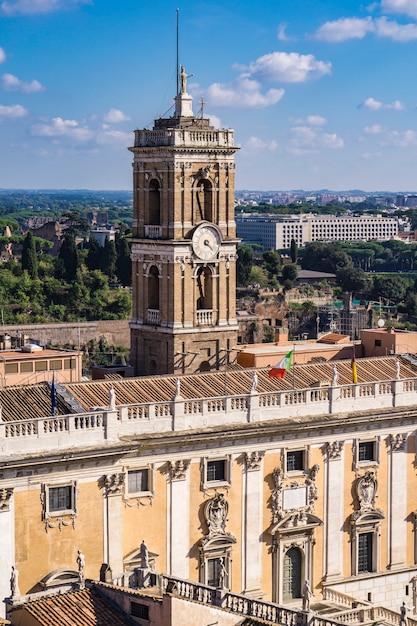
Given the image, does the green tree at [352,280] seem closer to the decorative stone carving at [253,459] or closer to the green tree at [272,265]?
the green tree at [272,265]

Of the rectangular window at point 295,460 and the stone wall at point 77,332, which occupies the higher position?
the rectangular window at point 295,460

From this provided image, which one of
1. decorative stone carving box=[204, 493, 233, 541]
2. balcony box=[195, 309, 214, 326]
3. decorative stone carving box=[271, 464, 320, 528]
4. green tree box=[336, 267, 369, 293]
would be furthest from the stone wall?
decorative stone carving box=[204, 493, 233, 541]

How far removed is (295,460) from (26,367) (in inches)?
517

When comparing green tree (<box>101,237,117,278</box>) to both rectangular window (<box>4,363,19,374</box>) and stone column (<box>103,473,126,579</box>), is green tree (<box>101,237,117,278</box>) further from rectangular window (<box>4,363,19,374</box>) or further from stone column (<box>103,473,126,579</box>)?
stone column (<box>103,473,126,579</box>)

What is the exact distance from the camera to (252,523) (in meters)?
40.4

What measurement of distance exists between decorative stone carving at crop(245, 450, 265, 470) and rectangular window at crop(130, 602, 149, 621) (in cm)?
1135

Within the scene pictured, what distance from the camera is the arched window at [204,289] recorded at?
4941cm

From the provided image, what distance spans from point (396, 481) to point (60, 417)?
39.3 ft

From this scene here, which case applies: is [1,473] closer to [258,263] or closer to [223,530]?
[223,530]

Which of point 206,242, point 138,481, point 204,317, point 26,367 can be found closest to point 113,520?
point 138,481

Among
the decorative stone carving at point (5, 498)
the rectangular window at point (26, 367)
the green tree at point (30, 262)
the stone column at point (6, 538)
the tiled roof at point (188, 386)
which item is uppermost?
the tiled roof at point (188, 386)

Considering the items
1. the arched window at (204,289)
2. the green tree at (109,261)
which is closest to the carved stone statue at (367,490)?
the arched window at (204,289)

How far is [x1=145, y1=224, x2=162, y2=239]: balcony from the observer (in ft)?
160

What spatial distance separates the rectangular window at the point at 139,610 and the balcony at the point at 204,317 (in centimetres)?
2057
